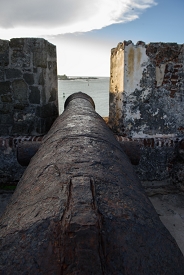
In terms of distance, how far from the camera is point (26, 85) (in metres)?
3.55

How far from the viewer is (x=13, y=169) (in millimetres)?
3801

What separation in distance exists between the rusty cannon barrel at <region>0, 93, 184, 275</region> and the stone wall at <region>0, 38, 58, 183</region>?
2827 millimetres

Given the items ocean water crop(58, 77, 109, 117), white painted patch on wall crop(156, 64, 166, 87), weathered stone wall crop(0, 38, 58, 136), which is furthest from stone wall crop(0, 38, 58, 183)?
ocean water crop(58, 77, 109, 117)

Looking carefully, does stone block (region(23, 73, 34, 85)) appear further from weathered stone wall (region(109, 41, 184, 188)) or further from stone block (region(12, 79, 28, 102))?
weathered stone wall (region(109, 41, 184, 188))

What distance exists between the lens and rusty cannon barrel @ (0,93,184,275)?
1.87 feet

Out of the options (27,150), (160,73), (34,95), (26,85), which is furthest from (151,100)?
(27,150)

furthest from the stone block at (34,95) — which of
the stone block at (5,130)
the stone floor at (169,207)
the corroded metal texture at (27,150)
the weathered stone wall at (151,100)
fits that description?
the corroded metal texture at (27,150)

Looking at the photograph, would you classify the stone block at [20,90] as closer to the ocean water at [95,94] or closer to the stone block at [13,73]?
the stone block at [13,73]

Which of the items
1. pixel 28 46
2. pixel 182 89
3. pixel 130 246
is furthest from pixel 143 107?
pixel 130 246

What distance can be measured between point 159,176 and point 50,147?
303 centimetres

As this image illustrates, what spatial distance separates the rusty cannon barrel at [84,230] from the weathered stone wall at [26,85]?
111 inches

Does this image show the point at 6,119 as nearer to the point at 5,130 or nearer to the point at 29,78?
the point at 5,130

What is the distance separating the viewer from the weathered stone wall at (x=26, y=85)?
3.41 m

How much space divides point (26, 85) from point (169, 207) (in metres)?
2.72
